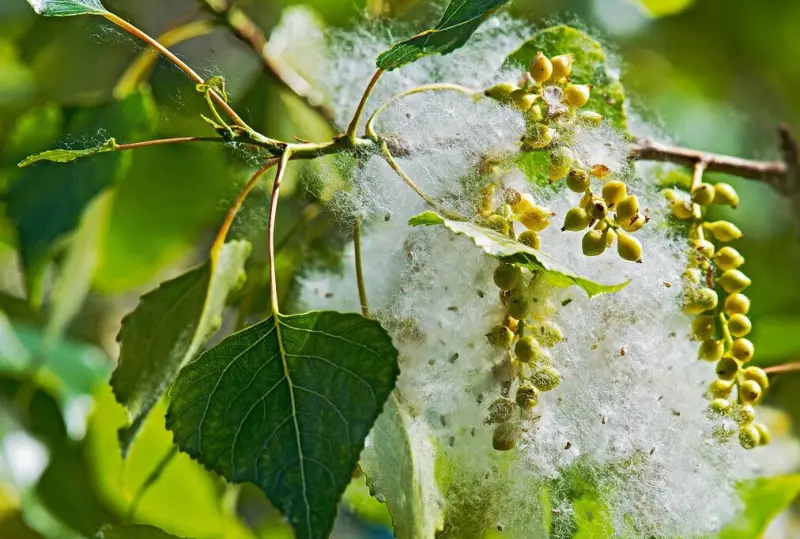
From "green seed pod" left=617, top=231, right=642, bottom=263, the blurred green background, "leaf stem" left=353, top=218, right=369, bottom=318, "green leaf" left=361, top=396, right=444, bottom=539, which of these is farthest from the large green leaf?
"green seed pod" left=617, top=231, right=642, bottom=263

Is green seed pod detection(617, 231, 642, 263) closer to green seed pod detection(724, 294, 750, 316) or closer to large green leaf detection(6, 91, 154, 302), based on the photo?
green seed pod detection(724, 294, 750, 316)

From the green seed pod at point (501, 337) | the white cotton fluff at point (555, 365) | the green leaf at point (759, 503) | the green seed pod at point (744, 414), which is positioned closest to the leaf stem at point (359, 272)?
the white cotton fluff at point (555, 365)

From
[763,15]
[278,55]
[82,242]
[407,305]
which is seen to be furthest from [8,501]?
[763,15]

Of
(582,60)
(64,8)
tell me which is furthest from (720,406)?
(64,8)

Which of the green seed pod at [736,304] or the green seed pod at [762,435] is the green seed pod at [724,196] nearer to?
the green seed pod at [736,304]

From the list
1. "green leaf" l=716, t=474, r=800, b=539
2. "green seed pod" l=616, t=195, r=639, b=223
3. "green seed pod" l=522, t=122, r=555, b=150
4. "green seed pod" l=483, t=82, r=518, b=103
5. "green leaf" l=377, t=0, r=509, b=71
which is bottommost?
"green leaf" l=716, t=474, r=800, b=539
